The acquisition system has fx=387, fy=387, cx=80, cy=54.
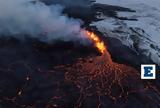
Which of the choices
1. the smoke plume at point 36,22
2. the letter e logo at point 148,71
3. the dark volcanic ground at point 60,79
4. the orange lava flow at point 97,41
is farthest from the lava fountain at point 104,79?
the smoke plume at point 36,22

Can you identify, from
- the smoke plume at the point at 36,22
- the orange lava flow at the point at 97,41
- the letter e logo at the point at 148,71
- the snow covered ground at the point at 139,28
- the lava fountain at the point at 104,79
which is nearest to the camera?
the lava fountain at the point at 104,79

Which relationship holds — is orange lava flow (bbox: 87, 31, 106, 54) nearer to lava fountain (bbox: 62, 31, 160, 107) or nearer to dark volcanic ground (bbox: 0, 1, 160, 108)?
dark volcanic ground (bbox: 0, 1, 160, 108)

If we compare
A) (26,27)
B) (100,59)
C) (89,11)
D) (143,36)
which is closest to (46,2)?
(89,11)

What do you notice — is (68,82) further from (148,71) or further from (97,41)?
(97,41)

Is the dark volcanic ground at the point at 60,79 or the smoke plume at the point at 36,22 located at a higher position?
the smoke plume at the point at 36,22

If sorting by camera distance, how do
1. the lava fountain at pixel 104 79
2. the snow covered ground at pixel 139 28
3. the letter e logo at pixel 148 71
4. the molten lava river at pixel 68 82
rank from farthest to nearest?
1. the snow covered ground at pixel 139 28
2. the letter e logo at pixel 148 71
3. the lava fountain at pixel 104 79
4. the molten lava river at pixel 68 82

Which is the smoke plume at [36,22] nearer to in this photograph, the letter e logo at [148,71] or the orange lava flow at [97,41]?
the orange lava flow at [97,41]

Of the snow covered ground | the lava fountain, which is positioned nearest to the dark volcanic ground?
the lava fountain

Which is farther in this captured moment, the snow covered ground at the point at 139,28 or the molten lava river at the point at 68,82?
the snow covered ground at the point at 139,28

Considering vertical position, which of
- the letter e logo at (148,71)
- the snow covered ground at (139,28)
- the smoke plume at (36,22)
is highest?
the smoke plume at (36,22)
